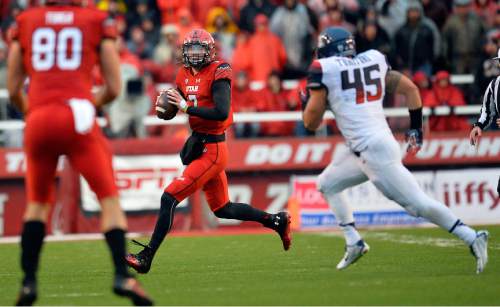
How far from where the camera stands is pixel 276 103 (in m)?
16.4

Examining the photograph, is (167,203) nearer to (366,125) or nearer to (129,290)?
(366,125)

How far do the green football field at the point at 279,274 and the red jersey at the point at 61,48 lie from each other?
149 cm

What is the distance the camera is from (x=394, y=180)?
877cm

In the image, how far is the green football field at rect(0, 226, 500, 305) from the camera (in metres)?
7.80

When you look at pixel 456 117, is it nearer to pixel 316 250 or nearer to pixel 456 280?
pixel 316 250

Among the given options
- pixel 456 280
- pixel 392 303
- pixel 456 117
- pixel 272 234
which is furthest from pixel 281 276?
pixel 456 117

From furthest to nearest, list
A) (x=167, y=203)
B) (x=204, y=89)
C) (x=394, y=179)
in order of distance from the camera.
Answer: (x=204, y=89)
(x=167, y=203)
(x=394, y=179)

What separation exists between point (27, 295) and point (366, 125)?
9.71 ft

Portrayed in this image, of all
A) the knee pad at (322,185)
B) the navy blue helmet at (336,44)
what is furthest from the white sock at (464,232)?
the navy blue helmet at (336,44)

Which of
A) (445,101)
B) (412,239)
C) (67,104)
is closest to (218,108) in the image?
(67,104)

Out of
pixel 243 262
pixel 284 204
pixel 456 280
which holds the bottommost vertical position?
pixel 284 204

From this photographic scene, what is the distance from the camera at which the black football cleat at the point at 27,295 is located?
23.1 ft

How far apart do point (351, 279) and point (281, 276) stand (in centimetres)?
65

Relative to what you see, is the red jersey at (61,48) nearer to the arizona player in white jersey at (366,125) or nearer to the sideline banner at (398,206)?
the arizona player in white jersey at (366,125)
